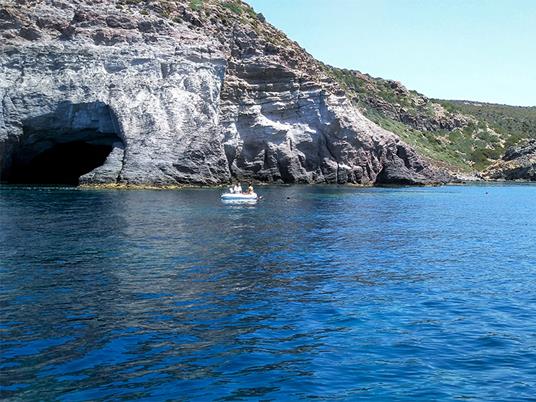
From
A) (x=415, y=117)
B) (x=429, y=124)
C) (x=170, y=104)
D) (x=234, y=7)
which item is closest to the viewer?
(x=170, y=104)

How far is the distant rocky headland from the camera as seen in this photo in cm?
7156

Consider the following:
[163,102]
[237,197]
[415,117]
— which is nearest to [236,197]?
[237,197]

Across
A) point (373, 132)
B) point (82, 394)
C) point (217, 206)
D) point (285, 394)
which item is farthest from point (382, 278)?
point (373, 132)

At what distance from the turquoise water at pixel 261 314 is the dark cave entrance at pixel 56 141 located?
3967 cm

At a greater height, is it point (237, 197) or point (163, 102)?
point (163, 102)

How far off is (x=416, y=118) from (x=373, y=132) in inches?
2646

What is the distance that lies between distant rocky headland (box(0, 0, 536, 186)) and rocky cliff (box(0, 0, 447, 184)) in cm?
17

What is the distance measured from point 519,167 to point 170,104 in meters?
98.6

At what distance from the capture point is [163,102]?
7588cm

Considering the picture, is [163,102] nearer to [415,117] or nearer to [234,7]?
[234,7]

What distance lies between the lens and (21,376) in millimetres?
11398

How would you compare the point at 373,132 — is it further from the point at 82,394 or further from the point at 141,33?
the point at 82,394

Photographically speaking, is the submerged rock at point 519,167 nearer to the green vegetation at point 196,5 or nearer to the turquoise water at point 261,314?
the green vegetation at point 196,5

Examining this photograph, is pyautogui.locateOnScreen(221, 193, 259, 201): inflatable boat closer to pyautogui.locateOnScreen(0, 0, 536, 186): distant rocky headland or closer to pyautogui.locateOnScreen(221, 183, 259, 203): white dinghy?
pyautogui.locateOnScreen(221, 183, 259, 203): white dinghy
